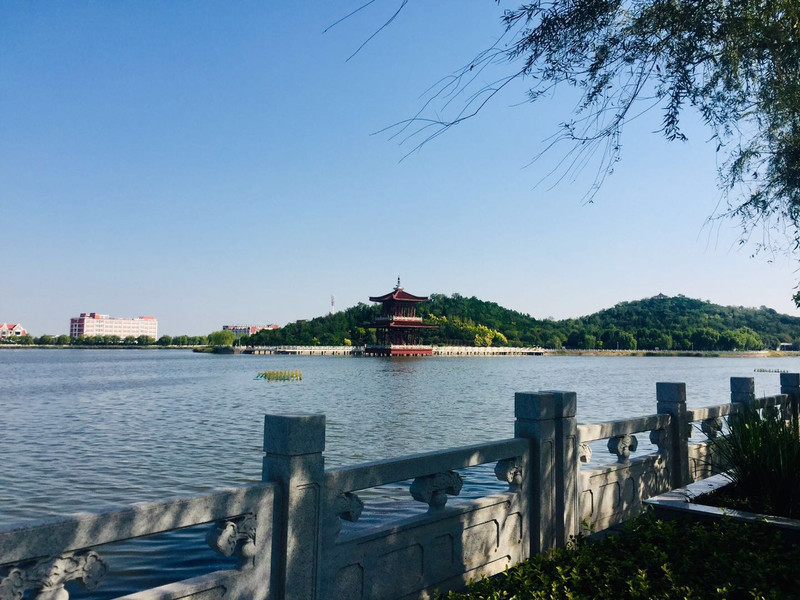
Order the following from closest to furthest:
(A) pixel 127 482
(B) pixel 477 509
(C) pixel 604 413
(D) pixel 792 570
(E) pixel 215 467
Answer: (D) pixel 792 570 → (B) pixel 477 509 → (A) pixel 127 482 → (E) pixel 215 467 → (C) pixel 604 413

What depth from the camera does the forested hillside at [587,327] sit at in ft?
363

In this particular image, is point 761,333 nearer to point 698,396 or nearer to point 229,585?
point 698,396

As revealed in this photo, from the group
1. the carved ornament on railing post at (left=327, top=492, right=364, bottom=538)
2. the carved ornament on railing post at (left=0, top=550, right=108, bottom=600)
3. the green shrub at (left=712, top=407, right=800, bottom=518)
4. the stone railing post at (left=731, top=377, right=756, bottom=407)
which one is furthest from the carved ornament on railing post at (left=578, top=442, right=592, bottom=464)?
the carved ornament on railing post at (left=0, top=550, right=108, bottom=600)

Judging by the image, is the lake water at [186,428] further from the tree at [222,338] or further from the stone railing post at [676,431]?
the tree at [222,338]

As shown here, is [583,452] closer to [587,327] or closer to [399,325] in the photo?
[399,325]

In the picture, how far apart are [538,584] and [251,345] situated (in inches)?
4501

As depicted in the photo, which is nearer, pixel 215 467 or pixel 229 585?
pixel 229 585

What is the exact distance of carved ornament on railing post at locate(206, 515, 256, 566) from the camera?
3014mm

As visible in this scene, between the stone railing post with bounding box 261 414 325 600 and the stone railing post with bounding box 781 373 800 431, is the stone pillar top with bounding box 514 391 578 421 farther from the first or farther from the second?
the stone railing post with bounding box 781 373 800 431

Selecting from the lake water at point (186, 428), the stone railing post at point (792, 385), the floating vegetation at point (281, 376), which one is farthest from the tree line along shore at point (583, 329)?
the stone railing post at point (792, 385)

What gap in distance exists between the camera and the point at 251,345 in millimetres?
114438

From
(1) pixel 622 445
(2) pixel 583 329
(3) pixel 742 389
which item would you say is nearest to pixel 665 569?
(1) pixel 622 445

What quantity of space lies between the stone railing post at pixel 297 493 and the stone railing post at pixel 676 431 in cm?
477

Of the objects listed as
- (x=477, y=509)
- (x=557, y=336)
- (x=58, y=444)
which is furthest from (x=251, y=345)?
(x=477, y=509)
